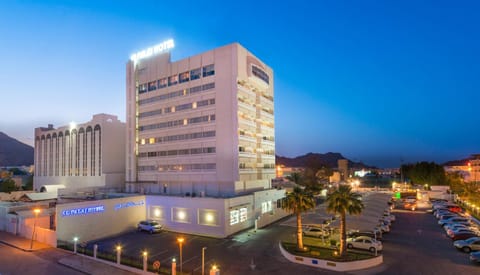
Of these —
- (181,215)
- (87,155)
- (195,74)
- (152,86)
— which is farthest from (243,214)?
(87,155)

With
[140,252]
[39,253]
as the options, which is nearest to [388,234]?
[140,252]

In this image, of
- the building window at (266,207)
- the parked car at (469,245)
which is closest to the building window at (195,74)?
the building window at (266,207)

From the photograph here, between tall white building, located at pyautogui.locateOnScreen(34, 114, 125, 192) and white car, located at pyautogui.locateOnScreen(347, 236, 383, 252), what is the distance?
2375 inches

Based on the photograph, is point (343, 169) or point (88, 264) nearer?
point (88, 264)

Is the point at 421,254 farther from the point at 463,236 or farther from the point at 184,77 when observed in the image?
the point at 184,77

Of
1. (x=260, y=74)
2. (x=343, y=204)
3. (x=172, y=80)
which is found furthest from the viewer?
(x=260, y=74)

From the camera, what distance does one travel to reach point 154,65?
64.9 m

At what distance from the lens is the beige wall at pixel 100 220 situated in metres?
38.9

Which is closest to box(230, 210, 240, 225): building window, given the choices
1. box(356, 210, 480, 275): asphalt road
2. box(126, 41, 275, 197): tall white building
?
box(126, 41, 275, 197): tall white building

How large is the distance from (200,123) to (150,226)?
21049 millimetres

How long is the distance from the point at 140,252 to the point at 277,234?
2003cm

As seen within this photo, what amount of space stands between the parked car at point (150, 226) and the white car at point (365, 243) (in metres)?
29.1

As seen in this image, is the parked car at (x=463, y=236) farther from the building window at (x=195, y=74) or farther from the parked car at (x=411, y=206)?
the building window at (x=195, y=74)

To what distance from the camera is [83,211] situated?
41.4 meters
